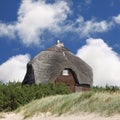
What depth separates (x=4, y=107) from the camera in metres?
44.7

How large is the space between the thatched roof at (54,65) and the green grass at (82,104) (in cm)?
3415

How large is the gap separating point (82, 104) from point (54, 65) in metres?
41.3

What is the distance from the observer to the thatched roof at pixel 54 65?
66875 millimetres

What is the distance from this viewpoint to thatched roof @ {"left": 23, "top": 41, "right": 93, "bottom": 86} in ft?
219

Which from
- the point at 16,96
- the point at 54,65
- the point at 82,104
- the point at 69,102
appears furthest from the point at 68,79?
the point at 82,104

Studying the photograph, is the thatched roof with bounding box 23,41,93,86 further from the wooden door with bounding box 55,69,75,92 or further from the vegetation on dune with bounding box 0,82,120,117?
the vegetation on dune with bounding box 0,82,120,117

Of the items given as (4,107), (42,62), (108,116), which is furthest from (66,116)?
(42,62)

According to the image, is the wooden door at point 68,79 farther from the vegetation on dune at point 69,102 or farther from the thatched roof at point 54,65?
the vegetation on dune at point 69,102

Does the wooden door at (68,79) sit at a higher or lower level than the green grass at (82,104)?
higher

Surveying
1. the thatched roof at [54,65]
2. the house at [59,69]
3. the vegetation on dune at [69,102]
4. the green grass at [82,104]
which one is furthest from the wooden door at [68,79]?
the green grass at [82,104]

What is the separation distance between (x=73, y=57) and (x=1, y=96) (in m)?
26.9

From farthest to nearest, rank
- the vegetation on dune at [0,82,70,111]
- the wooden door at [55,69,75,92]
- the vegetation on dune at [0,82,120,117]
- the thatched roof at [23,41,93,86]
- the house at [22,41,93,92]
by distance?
1. the wooden door at [55,69,75,92]
2. the house at [22,41,93,92]
3. the thatched roof at [23,41,93,86]
4. the vegetation on dune at [0,82,70,111]
5. the vegetation on dune at [0,82,120,117]

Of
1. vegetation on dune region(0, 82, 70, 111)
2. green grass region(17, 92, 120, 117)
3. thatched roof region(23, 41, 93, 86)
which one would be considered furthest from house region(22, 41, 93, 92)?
green grass region(17, 92, 120, 117)

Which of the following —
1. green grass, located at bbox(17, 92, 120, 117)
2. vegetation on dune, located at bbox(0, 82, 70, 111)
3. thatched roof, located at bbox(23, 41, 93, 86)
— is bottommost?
green grass, located at bbox(17, 92, 120, 117)
